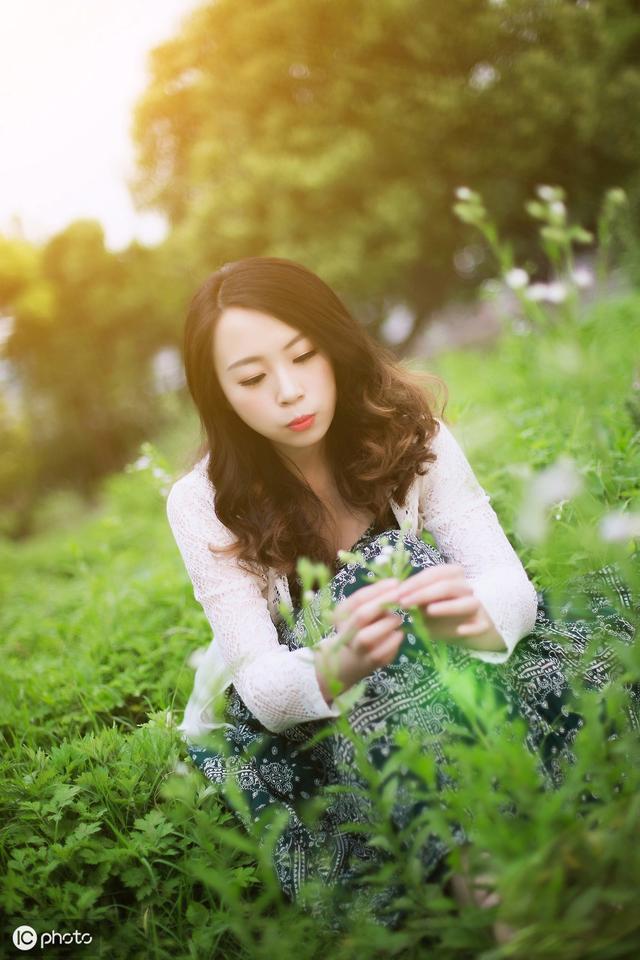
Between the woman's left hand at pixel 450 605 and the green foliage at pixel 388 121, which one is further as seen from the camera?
the green foliage at pixel 388 121

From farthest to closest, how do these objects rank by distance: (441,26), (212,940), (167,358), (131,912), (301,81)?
1. (167,358)
2. (301,81)
3. (441,26)
4. (131,912)
5. (212,940)

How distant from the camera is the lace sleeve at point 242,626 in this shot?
4.27 feet

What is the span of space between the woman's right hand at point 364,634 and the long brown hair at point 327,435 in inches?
20.2

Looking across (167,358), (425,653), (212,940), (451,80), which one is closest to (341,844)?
(212,940)

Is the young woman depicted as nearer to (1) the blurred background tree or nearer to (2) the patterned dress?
(2) the patterned dress

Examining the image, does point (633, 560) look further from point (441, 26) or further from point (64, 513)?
point (64, 513)

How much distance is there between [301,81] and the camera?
30.8 ft

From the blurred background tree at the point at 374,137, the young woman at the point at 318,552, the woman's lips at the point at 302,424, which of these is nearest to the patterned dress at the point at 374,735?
the young woman at the point at 318,552

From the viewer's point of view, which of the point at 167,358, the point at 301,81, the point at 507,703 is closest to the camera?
the point at 507,703

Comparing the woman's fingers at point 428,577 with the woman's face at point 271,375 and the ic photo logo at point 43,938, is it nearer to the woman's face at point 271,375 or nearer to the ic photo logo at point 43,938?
the woman's face at point 271,375

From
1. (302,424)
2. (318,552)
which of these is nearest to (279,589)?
(318,552)

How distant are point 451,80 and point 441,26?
0.59 metres

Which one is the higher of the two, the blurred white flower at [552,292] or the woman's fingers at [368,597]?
the blurred white flower at [552,292]

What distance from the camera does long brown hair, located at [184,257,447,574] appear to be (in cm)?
167
